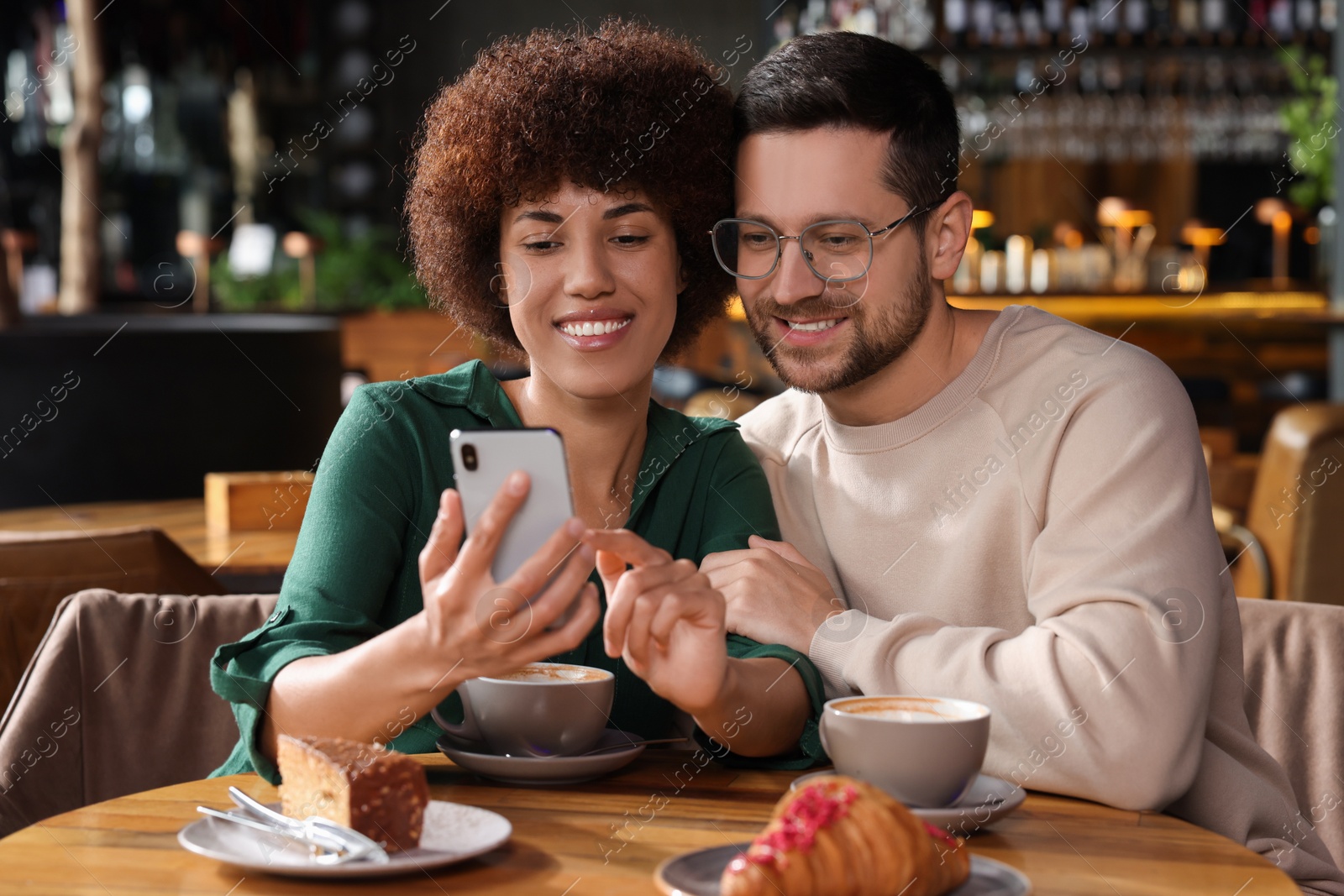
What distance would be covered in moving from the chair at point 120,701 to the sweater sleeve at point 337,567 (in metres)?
0.25

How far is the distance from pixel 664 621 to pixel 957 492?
0.53 meters

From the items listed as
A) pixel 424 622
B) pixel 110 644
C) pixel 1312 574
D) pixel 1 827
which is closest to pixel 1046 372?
pixel 424 622

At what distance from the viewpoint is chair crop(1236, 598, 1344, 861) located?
1.51 meters

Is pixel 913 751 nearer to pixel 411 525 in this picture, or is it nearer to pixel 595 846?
pixel 595 846

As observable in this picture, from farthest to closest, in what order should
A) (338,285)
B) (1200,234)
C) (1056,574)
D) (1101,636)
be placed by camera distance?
(1200,234)
(338,285)
(1056,574)
(1101,636)

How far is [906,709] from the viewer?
1.01 meters

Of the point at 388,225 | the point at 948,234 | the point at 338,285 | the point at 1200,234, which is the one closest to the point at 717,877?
the point at 948,234

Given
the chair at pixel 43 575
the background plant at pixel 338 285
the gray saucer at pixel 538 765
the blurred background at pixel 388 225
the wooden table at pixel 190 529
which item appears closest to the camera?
the gray saucer at pixel 538 765

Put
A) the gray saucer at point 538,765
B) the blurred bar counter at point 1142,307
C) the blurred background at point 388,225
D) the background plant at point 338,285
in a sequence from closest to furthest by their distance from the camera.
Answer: the gray saucer at point 538,765
the blurred background at point 388,225
the blurred bar counter at point 1142,307
the background plant at point 338,285

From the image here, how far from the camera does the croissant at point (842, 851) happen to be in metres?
0.77

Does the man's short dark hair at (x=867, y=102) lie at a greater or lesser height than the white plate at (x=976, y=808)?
greater

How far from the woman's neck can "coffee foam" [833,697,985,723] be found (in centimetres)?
64

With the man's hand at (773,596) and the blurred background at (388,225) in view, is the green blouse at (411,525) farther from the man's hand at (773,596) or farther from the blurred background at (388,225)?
the blurred background at (388,225)

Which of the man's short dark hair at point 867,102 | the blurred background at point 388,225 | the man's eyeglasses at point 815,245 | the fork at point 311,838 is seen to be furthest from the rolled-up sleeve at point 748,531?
the blurred background at point 388,225
